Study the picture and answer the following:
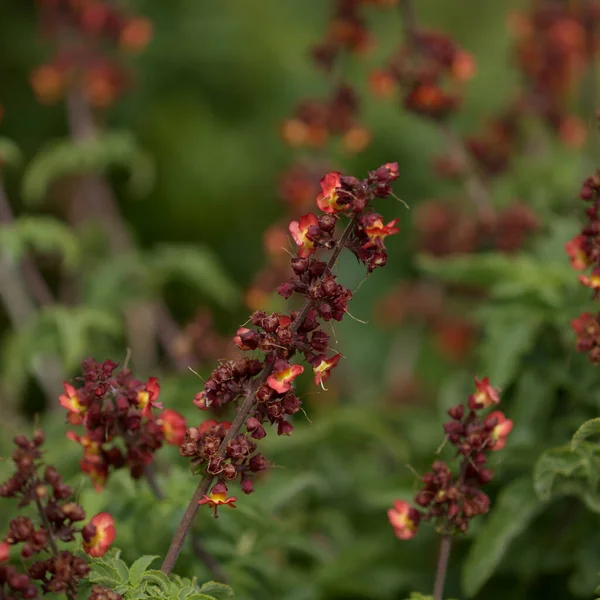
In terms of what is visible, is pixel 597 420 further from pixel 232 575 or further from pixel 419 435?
pixel 419 435

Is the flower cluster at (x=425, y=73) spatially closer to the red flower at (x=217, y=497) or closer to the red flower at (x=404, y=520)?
the red flower at (x=404, y=520)

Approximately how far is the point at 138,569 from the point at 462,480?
0.63 metres

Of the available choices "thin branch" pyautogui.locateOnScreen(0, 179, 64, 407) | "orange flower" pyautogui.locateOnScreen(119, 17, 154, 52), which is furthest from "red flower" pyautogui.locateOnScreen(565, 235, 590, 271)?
"orange flower" pyautogui.locateOnScreen(119, 17, 154, 52)

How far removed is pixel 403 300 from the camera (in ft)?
12.2

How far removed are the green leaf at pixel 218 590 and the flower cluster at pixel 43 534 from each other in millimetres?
204

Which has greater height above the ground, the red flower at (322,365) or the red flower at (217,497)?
the red flower at (322,365)

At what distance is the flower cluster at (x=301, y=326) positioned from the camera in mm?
1563

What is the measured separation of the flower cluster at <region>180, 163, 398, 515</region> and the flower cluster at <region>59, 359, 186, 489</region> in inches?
7.4

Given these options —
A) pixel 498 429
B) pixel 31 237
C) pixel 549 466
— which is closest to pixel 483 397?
pixel 498 429

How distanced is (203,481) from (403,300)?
7.24 ft

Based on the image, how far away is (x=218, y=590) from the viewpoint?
176 centimetres

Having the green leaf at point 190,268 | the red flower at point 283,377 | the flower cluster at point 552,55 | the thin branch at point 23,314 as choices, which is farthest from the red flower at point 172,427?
the flower cluster at point 552,55

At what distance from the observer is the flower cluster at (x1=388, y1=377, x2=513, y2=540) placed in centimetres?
169

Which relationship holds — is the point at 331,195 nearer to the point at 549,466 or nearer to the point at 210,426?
the point at 210,426
